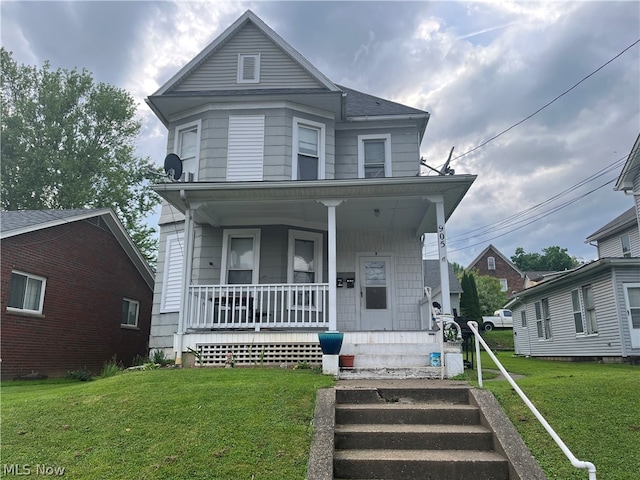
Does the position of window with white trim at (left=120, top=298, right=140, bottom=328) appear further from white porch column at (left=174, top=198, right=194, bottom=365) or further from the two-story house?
white porch column at (left=174, top=198, right=194, bottom=365)

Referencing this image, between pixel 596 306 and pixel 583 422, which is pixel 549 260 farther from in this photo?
pixel 583 422

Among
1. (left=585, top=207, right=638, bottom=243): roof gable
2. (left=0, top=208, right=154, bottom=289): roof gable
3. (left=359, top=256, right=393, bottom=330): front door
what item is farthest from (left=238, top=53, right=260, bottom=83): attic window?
(left=585, top=207, right=638, bottom=243): roof gable

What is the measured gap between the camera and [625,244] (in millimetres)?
19859

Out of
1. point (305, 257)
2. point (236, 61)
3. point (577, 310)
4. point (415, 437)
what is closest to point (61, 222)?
point (236, 61)

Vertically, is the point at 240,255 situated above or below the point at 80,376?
above

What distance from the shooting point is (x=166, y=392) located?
595 cm

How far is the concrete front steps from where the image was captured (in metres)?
4.18

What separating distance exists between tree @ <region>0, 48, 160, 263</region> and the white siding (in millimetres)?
Result: 16429

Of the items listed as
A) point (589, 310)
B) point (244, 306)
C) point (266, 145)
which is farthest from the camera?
point (589, 310)

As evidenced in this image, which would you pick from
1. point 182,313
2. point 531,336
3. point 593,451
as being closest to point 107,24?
point 182,313

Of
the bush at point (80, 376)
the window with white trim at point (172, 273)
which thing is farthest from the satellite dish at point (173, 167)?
the bush at point (80, 376)

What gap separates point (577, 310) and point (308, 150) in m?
11.0

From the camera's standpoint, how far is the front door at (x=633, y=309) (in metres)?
12.7

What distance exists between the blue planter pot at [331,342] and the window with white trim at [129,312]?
1130 centimetres
